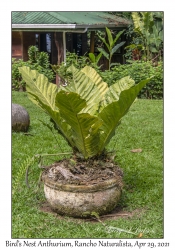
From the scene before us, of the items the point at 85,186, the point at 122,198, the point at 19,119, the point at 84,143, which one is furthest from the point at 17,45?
the point at 85,186

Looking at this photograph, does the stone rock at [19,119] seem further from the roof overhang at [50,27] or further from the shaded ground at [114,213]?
the roof overhang at [50,27]

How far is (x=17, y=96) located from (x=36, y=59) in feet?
10.5

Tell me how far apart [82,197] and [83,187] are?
94 mm

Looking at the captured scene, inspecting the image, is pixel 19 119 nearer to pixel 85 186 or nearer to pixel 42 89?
pixel 42 89

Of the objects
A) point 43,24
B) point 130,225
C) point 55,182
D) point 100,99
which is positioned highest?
point 43,24

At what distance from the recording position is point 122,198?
15.0ft

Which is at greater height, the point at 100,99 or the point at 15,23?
the point at 15,23

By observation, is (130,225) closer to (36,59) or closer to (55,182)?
(55,182)

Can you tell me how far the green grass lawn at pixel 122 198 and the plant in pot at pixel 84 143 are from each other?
0.18 metres

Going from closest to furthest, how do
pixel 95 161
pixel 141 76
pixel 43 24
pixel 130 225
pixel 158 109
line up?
pixel 130 225 < pixel 95 161 < pixel 158 109 < pixel 141 76 < pixel 43 24

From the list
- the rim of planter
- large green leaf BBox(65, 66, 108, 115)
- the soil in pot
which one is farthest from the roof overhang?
the rim of planter

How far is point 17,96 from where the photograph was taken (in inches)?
452

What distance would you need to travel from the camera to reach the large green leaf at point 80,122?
3.49m

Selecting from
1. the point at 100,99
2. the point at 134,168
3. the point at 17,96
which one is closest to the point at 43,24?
the point at 17,96
